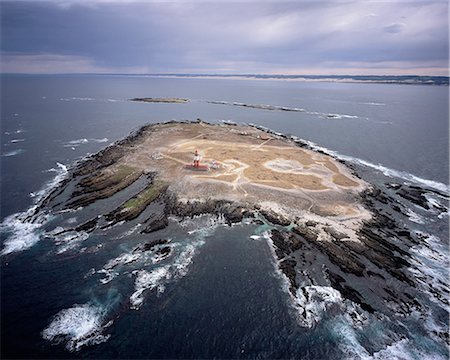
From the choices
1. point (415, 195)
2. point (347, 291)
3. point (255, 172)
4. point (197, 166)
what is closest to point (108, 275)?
point (347, 291)

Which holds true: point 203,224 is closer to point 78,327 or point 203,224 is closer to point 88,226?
point 88,226

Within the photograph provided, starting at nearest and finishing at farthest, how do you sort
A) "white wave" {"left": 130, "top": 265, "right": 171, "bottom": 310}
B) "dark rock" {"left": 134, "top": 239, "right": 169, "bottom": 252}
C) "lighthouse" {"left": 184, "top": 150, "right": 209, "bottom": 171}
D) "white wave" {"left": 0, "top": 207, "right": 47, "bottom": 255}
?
1. "white wave" {"left": 130, "top": 265, "right": 171, "bottom": 310}
2. "white wave" {"left": 0, "top": 207, "right": 47, "bottom": 255}
3. "dark rock" {"left": 134, "top": 239, "right": 169, "bottom": 252}
4. "lighthouse" {"left": 184, "top": 150, "right": 209, "bottom": 171}

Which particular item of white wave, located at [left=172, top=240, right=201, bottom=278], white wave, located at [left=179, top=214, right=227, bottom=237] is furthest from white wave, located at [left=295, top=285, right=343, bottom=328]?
white wave, located at [left=179, top=214, right=227, bottom=237]

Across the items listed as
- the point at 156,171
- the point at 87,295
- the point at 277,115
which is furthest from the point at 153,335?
the point at 277,115

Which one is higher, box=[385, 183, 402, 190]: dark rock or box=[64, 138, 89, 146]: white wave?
box=[64, 138, 89, 146]: white wave

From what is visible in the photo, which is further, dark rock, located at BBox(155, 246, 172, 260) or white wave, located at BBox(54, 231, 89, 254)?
white wave, located at BBox(54, 231, 89, 254)

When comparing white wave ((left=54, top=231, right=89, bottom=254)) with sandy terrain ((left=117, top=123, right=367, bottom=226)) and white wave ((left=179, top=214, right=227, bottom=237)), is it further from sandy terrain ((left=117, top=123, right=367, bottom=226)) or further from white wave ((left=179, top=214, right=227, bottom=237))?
sandy terrain ((left=117, top=123, right=367, bottom=226))

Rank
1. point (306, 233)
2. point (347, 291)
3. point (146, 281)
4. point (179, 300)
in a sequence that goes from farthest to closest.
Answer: point (306, 233)
point (146, 281)
point (347, 291)
point (179, 300)

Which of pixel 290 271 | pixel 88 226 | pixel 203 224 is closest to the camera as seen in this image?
pixel 290 271
